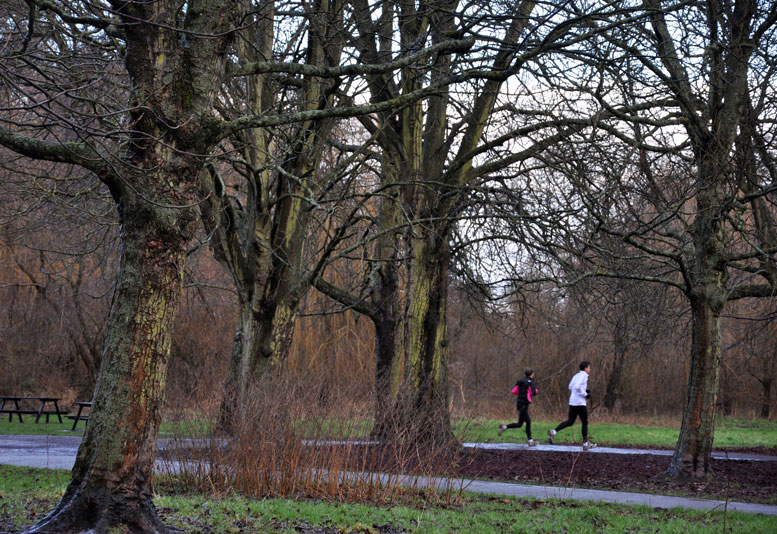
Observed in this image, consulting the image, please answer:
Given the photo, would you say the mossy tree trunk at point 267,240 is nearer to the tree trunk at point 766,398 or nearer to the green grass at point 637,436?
the green grass at point 637,436

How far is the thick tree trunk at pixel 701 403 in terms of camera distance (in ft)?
39.5

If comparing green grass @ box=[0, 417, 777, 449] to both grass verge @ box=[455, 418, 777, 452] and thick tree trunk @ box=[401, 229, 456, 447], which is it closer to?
grass verge @ box=[455, 418, 777, 452]

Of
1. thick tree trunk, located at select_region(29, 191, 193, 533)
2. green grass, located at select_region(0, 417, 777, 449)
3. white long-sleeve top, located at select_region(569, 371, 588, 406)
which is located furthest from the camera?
white long-sleeve top, located at select_region(569, 371, 588, 406)

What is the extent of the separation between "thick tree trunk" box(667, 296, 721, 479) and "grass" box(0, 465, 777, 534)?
10.4 feet

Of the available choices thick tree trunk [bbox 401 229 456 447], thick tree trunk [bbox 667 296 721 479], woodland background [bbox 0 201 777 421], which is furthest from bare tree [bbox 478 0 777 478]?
woodland background [bbox 0 201 777 421]

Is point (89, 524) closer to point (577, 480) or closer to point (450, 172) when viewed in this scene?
point (577, 480)

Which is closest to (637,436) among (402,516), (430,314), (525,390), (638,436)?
(638,436)

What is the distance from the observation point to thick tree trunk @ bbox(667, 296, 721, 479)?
1205cm

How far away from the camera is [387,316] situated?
1877 cm

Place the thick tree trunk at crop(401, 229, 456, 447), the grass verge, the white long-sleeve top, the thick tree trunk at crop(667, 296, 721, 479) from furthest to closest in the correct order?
the grass verge
the white long-sleeve top
the thick tree trunk at crop(401, 229, 456, 447)
the thick tree trunk at crop(667, 296, 721, 479)

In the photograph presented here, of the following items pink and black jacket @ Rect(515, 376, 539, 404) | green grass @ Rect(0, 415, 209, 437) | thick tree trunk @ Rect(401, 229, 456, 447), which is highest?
thick tree trunk @ Rect(401, 229, 456, 447)

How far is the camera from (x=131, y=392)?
626 cm

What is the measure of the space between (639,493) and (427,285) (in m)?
5.74

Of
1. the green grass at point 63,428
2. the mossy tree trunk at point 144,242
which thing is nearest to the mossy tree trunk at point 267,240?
the green grass at point 63,428
